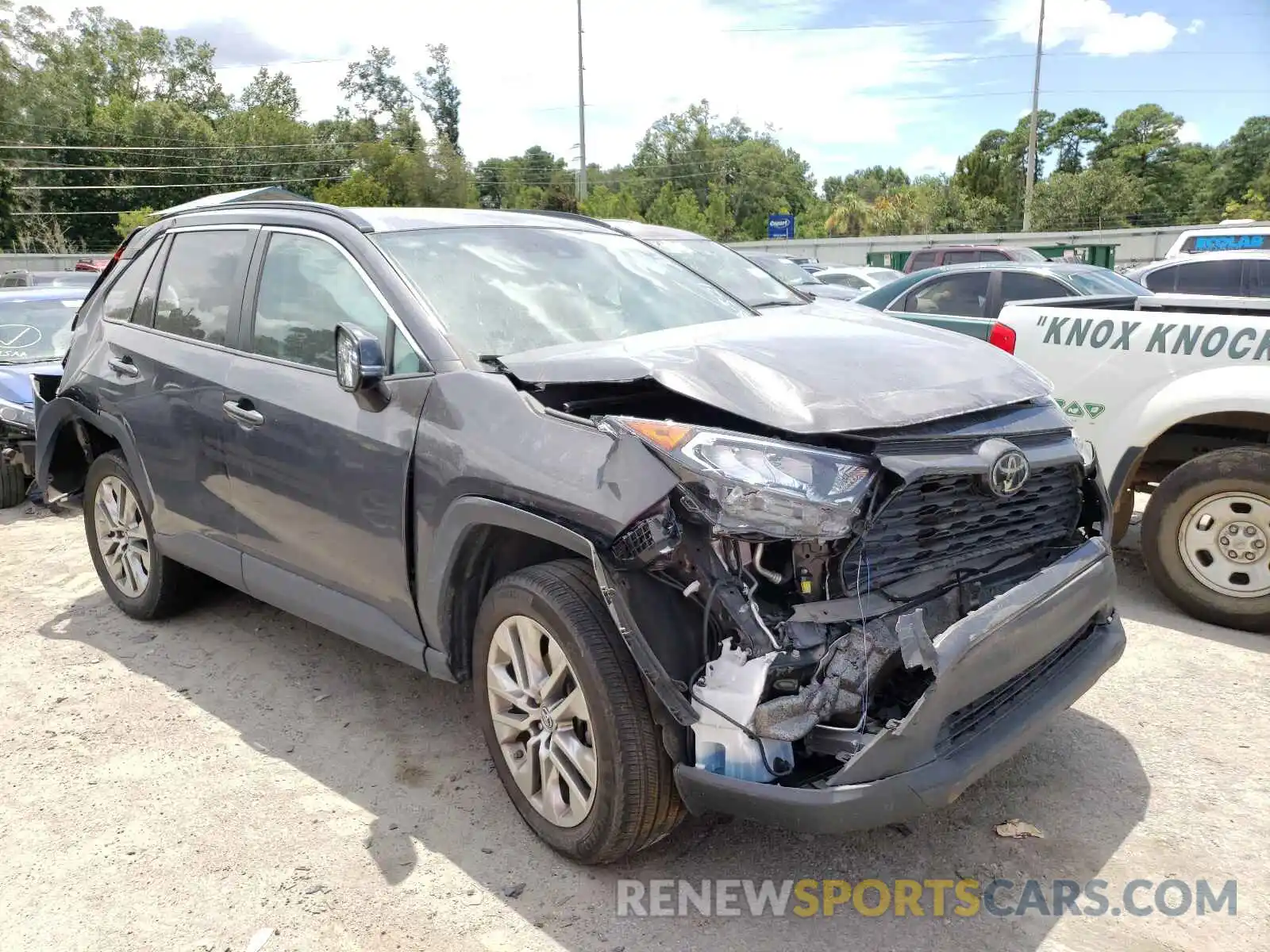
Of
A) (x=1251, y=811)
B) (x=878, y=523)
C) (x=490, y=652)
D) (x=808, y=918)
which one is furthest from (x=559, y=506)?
(x=1251, y=811)

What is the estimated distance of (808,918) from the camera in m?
2.70

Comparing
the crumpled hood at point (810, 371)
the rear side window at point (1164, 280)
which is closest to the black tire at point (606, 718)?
the crumpled hood at point (810, 371)

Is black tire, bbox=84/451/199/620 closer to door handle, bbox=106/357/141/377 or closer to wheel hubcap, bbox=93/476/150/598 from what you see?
wheel hubcap, bbox=93/476/150/598

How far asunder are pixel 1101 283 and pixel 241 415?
9515mm

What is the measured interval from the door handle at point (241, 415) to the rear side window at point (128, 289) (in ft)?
4.33

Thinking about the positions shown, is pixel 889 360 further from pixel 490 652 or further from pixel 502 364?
pixel 490 652

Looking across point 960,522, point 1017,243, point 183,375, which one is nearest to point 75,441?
point 183,375

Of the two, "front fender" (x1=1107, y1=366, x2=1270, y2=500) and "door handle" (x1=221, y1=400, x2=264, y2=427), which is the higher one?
"door handle" (x1=221, y1=400, x2=264, y2=427)

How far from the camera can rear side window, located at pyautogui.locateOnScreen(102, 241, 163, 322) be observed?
4801mm

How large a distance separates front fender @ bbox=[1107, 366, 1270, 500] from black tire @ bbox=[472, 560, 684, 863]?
9.69 ft

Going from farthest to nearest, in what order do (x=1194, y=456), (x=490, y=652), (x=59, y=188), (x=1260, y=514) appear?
(x=59, y=188) → (x=1194, y=456) → (x=1260, y=514) → (x=490, y=652)

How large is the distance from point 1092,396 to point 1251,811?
2.39 meters

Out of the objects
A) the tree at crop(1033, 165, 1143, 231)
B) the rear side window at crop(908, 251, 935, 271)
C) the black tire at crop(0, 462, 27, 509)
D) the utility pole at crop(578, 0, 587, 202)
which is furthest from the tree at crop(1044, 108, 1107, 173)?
the black tire at crop(0, 462, 27, 509)

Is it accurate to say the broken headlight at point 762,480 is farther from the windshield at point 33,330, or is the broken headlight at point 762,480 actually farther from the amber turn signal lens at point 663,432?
the windshield at point 33,330
